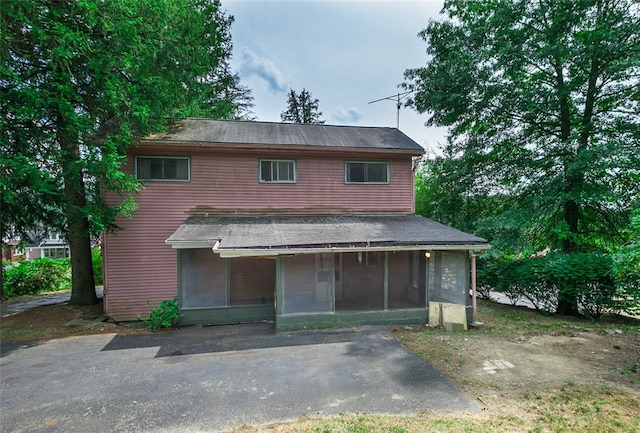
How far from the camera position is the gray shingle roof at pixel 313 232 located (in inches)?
282

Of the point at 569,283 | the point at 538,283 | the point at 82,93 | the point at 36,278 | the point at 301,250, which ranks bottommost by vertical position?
the point at 36,278

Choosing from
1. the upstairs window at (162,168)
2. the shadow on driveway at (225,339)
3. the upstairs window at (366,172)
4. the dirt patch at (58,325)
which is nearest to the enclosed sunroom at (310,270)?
the shadow on driveway at (225,339)

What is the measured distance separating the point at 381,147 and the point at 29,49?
10243mm

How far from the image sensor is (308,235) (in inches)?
307

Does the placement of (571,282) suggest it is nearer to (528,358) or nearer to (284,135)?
(528,358)

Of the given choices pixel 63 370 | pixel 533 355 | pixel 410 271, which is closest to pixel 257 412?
pixel 63 370

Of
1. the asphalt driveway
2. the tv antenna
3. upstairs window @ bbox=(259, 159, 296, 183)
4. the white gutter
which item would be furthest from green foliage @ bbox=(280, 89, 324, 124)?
A: the asphalt driveway

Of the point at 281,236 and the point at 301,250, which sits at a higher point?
the point at 281,236

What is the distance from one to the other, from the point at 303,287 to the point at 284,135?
5952mm

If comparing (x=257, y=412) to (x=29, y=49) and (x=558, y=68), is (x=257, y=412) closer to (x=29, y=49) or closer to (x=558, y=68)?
(x=29, y=49)

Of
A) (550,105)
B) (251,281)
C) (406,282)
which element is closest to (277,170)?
(251,281)

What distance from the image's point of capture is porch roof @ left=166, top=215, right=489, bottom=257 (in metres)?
6.99

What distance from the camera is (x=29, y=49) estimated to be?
7.40 metres

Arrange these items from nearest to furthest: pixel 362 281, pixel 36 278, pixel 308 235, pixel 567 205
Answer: pixel 308 235, pixel 362 281, pixel 567 205, pixel 36 278
